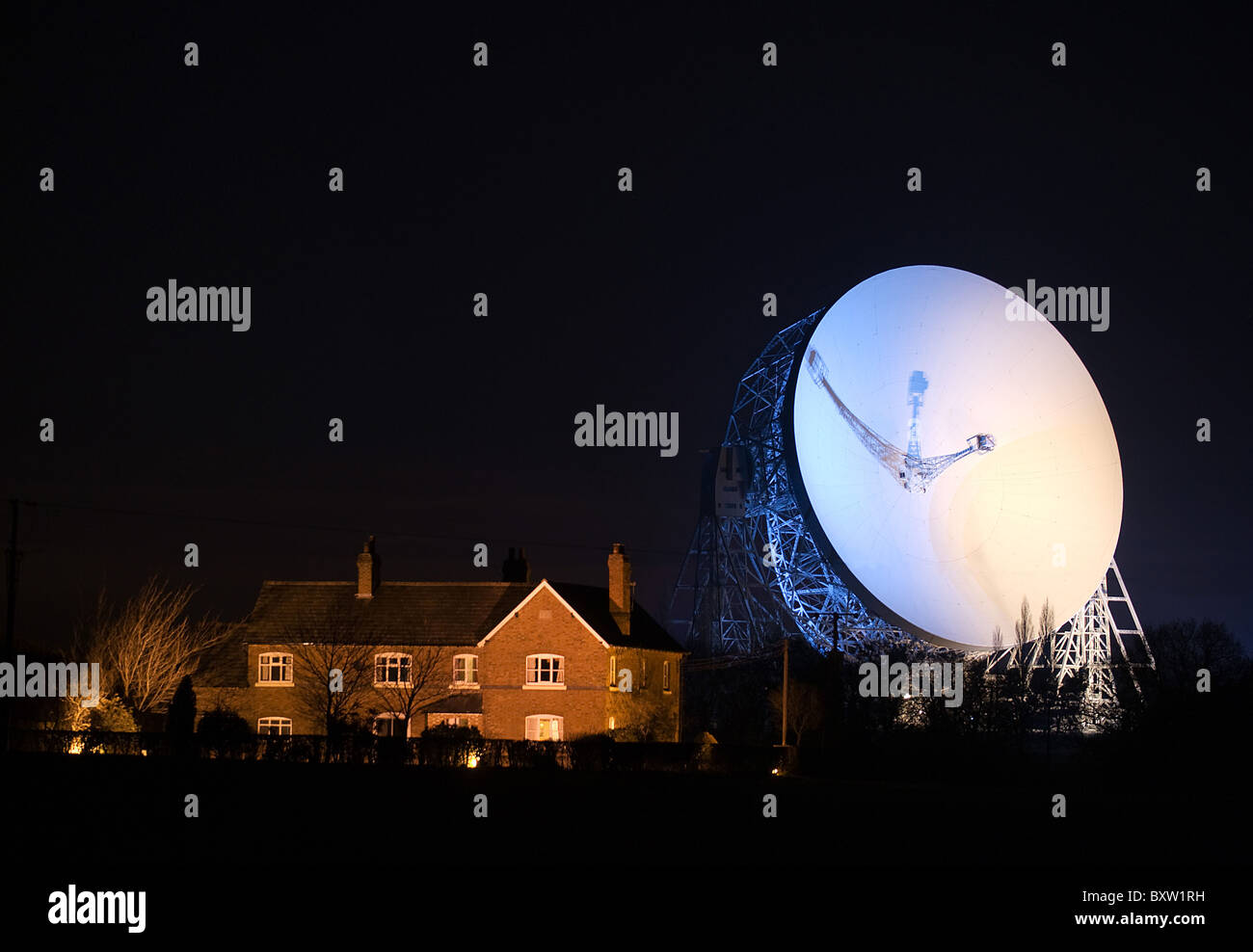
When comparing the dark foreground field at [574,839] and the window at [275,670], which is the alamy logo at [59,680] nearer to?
the window at [275,670]

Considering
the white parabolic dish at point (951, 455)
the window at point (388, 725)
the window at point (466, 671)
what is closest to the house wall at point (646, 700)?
the window at point (466, 671)

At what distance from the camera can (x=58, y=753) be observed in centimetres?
4909

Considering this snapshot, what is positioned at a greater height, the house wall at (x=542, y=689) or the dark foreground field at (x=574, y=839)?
the house wall at (x=542, y=689)

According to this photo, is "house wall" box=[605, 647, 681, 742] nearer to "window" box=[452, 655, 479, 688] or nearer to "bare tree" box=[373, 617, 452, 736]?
"window" box=[452, 655, 479, 688]

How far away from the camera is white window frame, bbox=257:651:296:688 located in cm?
6475

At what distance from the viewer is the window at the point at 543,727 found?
202 feet

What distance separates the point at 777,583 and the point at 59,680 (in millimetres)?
28599

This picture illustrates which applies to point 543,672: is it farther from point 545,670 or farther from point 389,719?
point 389,719

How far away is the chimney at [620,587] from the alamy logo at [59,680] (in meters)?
20.2
